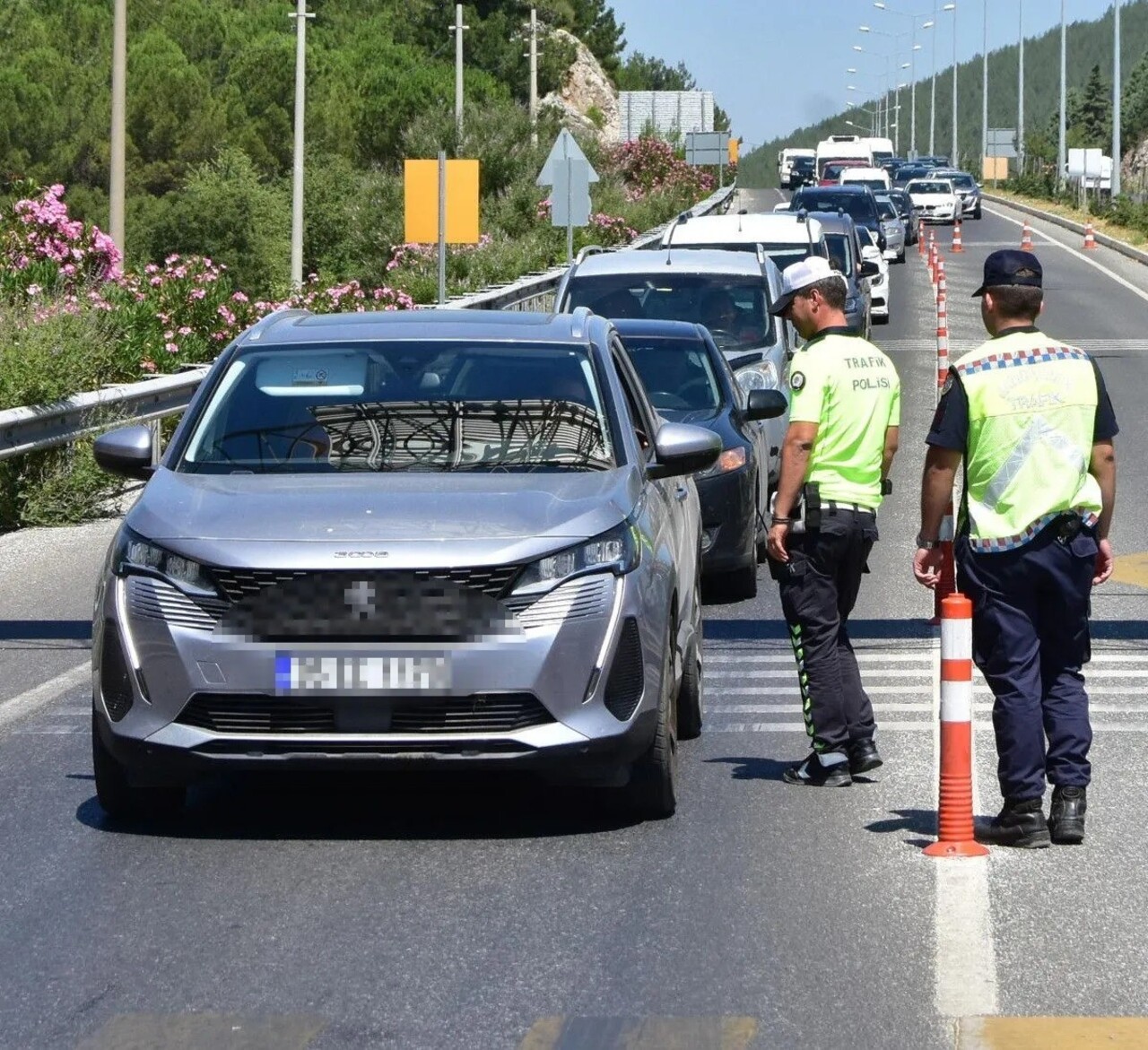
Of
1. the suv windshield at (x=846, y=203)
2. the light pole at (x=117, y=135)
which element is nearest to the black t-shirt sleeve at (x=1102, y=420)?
the light pole at (x=117, y=135)

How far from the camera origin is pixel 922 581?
738cm

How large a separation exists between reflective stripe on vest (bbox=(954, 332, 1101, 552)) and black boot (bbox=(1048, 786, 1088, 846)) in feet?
2.47

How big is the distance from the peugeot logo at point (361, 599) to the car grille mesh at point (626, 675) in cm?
73

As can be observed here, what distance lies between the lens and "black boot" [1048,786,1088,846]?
7.15m

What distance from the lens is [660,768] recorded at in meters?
7.34

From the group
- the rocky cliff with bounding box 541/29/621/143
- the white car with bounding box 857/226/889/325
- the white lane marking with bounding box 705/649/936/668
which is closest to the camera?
the white lane marking with bounding box 705/649/936/668

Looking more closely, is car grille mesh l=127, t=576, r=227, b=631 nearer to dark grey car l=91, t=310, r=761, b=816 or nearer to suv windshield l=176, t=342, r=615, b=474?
dark grey car l=91, t=310, r=761, b=816

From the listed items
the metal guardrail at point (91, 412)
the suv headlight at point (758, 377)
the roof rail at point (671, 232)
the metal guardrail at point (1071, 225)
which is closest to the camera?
the metal guardrail at point (91, 412)

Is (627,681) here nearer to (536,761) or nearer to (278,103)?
(536,761)

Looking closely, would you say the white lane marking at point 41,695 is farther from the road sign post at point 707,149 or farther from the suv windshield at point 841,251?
the road sign post at point 707,149

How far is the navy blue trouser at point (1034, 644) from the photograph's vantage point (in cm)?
712

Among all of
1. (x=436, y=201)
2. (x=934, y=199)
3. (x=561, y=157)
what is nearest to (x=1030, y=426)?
(x=436, y=201)

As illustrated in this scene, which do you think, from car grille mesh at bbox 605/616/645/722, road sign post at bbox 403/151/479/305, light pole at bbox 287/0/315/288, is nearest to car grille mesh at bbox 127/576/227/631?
car grille mesh at bbox 605/616/645/722

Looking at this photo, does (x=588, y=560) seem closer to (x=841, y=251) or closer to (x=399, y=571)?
(x=399, y=571)
